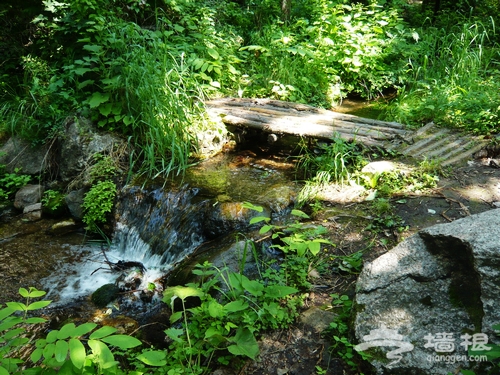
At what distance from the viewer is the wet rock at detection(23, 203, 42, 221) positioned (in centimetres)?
553

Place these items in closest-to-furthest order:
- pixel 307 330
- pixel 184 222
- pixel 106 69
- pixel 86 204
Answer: pixel 307 330, pixel 184 222, pixel 86 204, pixel 106 69

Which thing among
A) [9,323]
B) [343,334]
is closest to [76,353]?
[9,323]

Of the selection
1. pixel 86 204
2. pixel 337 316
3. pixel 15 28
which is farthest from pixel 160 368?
pixel 15 28

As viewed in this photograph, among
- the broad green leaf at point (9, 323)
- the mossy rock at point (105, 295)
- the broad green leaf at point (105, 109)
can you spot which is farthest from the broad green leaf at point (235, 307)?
the broad green leaf at point (105, 109)

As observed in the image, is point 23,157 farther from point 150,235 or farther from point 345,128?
point 345,128

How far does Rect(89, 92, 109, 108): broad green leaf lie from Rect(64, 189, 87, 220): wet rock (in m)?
1.15

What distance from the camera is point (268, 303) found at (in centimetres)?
295

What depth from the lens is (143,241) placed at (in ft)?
16.2

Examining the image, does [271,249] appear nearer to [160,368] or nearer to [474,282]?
[160,368]

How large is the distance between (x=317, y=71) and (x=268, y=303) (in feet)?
18.0

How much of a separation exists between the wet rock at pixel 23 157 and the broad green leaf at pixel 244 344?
4597 millimetres

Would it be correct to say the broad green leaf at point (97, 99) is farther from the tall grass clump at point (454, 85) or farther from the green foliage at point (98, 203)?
the tall grass clump at point (454, 85)

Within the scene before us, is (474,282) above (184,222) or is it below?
above

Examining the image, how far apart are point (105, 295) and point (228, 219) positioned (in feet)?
4.62
